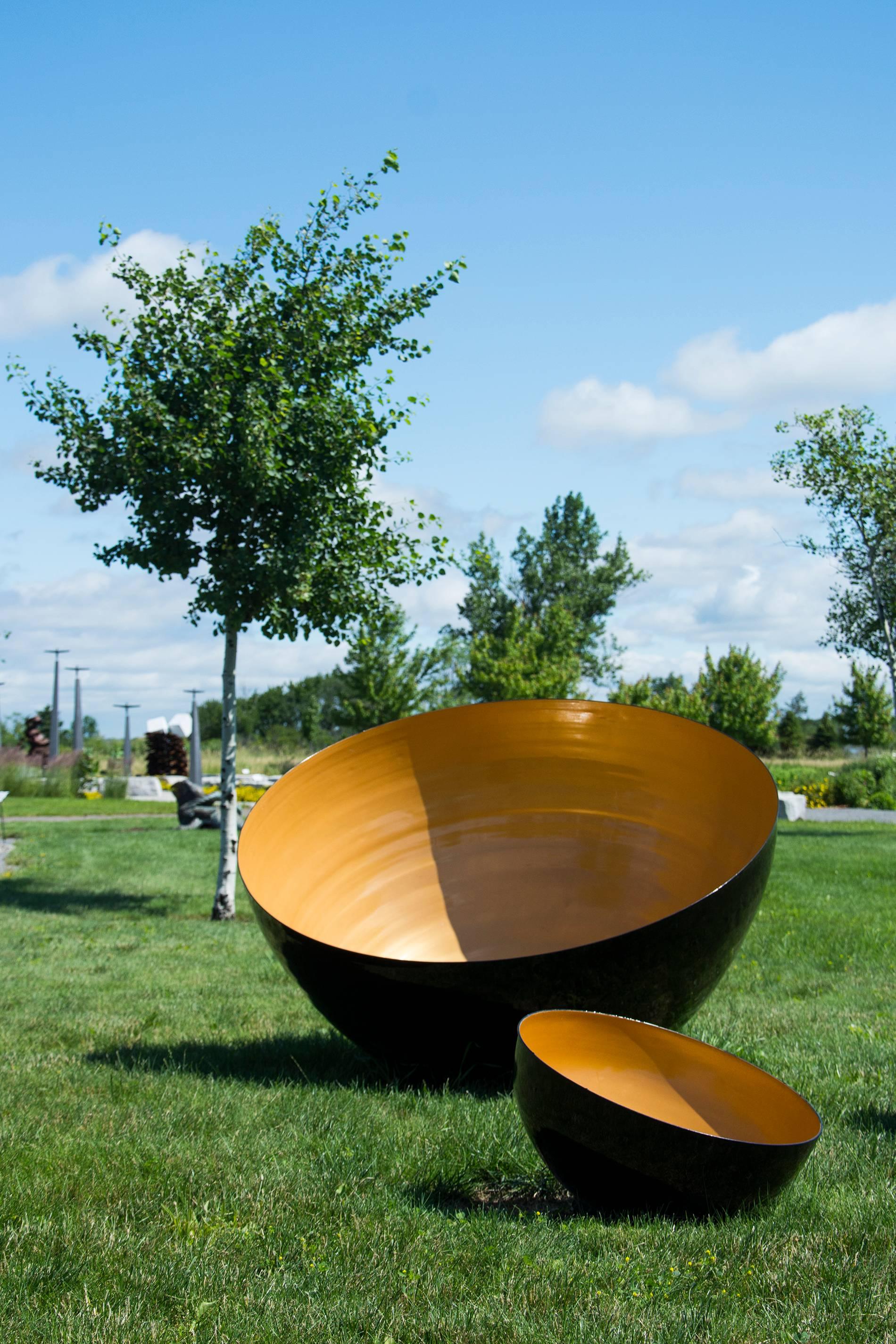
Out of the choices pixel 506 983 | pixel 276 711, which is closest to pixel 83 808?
pixel 506 983

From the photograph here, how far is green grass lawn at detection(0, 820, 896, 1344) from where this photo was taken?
103 inches

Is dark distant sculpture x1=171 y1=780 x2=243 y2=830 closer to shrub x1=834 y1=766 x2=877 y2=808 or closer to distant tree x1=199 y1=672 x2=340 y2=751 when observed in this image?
shrub x1=834 y1=766 x2=877 y2=808

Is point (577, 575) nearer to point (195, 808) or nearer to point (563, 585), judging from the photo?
point (563, 585)

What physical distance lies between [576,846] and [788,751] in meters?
44.7

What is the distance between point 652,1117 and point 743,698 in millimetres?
34365

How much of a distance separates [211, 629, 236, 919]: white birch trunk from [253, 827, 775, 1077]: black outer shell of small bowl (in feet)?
21.7

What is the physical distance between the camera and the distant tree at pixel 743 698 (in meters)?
36.2

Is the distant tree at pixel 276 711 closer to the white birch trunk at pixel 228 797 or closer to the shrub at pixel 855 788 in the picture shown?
the shrub at pixel 855 788

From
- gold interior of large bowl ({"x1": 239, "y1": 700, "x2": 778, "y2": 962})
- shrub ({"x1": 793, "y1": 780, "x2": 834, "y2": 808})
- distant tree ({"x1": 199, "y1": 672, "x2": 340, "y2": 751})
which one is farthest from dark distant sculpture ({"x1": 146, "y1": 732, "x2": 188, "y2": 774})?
gold interior of large bowl ({"x1": 239, "y1": 700, "x2": 778, "y2": 962})

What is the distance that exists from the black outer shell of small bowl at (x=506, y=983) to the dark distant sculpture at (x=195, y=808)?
16616mm

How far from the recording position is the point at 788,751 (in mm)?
47688

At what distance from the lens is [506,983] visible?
4.09 m

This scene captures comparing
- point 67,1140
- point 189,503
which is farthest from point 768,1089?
point 189,503

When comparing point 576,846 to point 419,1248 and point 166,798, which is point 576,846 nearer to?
point 419,1248
